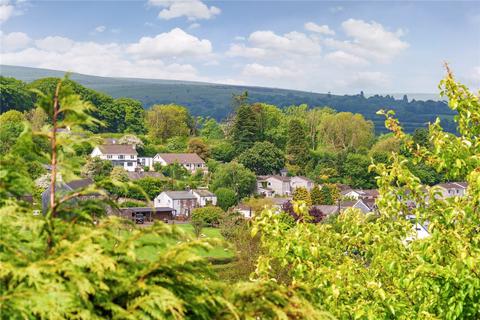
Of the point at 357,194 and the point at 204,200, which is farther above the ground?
the point at 357,194

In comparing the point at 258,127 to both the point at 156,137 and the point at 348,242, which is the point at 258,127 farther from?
the point at 348,242

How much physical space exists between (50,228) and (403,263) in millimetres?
4645

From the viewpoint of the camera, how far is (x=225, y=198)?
70.1 metres

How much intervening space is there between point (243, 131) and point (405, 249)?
285 feet

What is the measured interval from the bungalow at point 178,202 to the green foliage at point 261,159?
60.4ft

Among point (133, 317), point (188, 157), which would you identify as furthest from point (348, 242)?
point (188, 157)

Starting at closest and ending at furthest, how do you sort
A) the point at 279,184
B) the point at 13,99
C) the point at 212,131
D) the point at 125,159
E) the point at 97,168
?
the point at 97,168, the point at 279,184, the point at 125,159, the point at 13,99, the point at 212,131

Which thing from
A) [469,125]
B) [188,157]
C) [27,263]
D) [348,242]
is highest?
[469,125]

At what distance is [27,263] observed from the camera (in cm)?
326

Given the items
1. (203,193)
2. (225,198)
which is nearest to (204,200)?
(203,193)

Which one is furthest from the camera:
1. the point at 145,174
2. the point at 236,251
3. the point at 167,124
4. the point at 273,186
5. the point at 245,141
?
the point at 167,124

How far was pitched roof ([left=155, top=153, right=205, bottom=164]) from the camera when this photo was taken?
86.2 metres

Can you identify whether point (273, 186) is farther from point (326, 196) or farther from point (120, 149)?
point (120, 149)

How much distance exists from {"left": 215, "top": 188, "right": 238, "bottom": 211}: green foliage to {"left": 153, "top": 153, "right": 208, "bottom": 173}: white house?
51.6 feet
